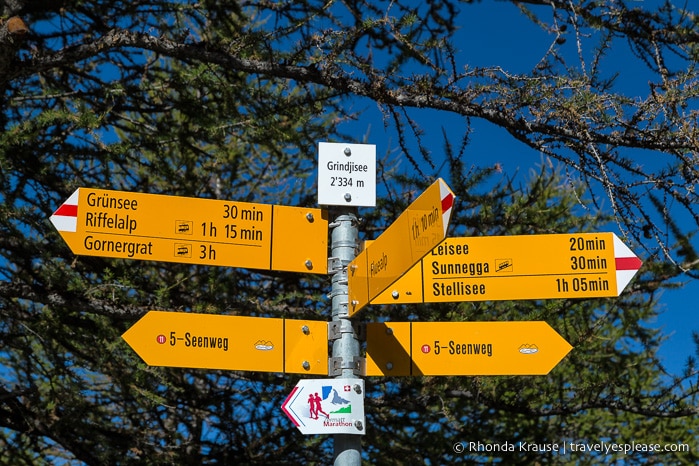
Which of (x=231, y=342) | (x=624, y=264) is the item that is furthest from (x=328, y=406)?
(x=624, y=264)

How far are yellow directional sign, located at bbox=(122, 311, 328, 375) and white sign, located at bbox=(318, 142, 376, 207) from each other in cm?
53

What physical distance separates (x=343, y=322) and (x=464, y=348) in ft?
1.75

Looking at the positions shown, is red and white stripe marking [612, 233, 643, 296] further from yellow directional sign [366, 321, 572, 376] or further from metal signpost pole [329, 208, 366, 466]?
metal signpost pole [329, 208, 366, 466]

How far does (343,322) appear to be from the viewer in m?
3.49

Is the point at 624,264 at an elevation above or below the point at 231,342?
above

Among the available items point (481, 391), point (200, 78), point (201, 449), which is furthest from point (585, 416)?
point (200, 78)

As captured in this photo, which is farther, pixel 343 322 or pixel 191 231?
pixel 191 231

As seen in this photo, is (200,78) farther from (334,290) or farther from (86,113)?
(334,290)

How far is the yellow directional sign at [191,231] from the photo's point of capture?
11.9 ft

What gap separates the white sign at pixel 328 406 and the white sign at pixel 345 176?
Result: 734 mm

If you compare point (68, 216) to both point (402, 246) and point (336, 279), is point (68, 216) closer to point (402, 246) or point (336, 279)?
point (336, 279)

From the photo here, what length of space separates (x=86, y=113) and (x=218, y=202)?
150cm

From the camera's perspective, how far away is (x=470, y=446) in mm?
6883

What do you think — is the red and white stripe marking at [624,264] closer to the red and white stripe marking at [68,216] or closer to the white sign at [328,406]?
the white sign at [328,406]
